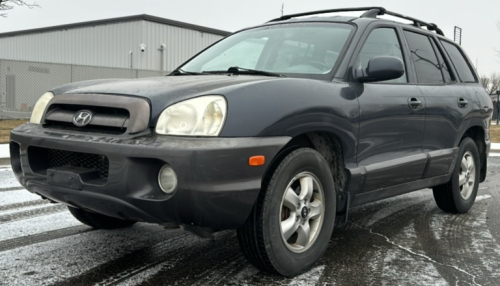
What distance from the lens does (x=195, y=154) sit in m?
2.69

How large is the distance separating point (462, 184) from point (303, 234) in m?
2.75

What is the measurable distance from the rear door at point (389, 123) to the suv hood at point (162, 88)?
0.98m

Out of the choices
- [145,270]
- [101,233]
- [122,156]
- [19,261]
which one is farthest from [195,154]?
[101,233]

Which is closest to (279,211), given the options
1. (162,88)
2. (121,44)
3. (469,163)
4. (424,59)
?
(162,88)

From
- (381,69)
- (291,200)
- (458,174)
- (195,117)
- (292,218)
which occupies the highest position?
(381,69)

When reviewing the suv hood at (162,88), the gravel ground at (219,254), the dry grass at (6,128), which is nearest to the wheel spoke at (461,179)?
the gravel ground at (219,254)

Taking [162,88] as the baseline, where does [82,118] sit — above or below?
below

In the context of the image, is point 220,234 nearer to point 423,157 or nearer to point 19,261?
point 19,261

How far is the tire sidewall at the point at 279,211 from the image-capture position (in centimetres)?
299

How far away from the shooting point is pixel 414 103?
166 inches

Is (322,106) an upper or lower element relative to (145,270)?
upper

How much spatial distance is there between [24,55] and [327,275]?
33713mm

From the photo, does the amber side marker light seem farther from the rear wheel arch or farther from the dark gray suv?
the rear wheel arch

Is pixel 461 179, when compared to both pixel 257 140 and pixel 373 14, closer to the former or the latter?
pixel 373 14
